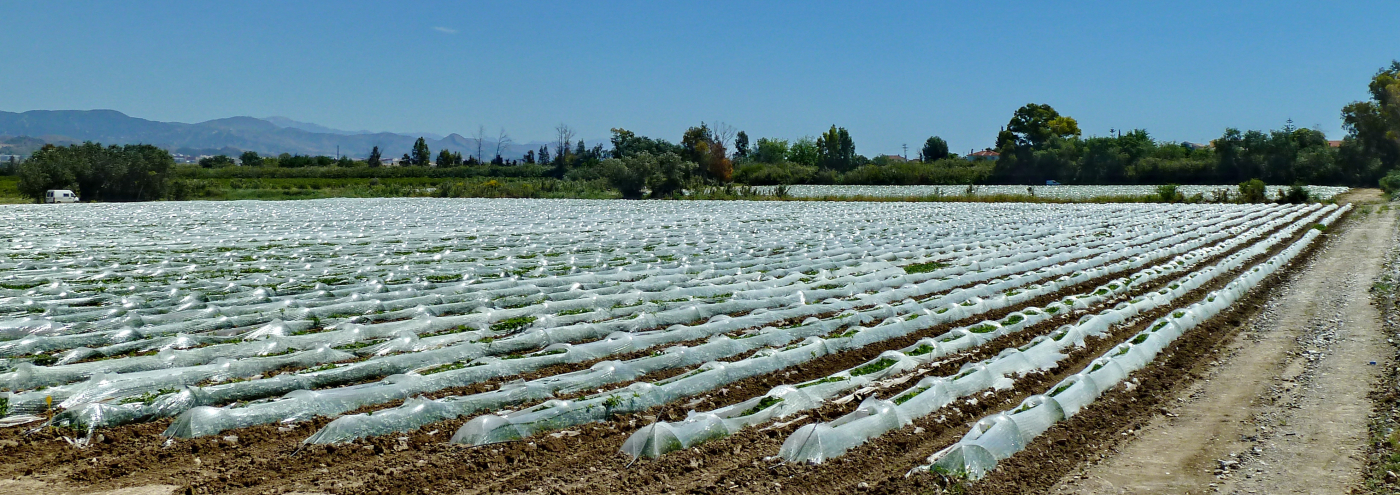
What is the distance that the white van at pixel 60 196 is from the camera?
1318 inches

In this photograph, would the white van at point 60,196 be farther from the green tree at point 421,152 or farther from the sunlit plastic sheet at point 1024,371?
the green tree at point 421,152

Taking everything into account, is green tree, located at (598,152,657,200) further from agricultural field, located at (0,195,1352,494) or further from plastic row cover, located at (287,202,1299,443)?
plastic row cover, located at (287,202,1299,443)

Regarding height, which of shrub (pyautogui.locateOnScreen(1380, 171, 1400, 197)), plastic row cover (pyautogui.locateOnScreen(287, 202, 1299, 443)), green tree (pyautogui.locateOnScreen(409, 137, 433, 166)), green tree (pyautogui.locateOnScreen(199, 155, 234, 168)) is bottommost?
plastic row cover (pyautogui.locateOnScreen(287, 202, 1299, 443))

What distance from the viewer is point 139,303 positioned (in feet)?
25.2

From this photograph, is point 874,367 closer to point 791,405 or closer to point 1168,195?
point 791,405

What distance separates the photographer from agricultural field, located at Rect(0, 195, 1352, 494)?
4027mm

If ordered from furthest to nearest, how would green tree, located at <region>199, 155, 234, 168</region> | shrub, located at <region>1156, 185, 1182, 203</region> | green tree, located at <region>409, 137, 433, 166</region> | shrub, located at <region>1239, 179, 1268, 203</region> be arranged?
green tree, located at <region>409, 137, 433, 166</region>, green tree, located at <region>199, 155, 234, 168</region>, shrub, located at <region>1156, 185, 1182, 203</region>, shrub, located at <region>1239, 179, 1268, 203</region>

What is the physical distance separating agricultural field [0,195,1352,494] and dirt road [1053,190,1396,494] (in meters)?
0.35

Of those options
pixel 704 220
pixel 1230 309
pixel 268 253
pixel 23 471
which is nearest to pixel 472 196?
pixel 704 220

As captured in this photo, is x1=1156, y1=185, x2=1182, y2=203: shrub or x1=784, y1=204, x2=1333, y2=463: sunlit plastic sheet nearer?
x1=784, y1=204, x2=1333, y2=463: sunlit plastic sheet

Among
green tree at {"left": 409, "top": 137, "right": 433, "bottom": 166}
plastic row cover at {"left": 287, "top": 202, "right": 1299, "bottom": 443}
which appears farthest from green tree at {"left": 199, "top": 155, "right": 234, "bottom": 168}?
plastic row cover at {"left": 287, "top": 202, "right": 1299, "bottom": 443}

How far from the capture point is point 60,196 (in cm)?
3388

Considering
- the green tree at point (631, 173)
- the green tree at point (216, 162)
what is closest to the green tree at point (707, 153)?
the green tree at point (631, 173)

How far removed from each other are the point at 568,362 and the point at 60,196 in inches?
1430
